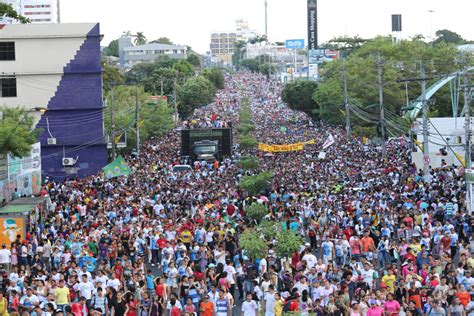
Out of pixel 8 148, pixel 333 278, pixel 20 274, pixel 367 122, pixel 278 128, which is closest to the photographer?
pixel 333 278

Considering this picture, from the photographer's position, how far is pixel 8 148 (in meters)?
46.0

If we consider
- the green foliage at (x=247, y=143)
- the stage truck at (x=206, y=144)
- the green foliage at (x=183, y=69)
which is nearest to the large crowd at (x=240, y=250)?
the stage truck at (x=206, y=144)

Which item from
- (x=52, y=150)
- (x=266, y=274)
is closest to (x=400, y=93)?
(x=52, y=150)

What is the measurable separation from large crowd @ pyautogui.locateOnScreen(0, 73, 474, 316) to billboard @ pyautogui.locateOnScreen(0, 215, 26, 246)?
290mm

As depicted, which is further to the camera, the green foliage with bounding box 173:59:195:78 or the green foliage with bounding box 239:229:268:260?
the green foliage with bounding box 173:59:195:78

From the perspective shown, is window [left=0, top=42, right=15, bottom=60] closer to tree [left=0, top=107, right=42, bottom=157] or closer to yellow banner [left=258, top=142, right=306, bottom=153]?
tree [left=0, top=107, right=42, bottom=157]

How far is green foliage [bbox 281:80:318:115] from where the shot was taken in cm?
11412

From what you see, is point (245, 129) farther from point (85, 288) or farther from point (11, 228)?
point (85, 288)

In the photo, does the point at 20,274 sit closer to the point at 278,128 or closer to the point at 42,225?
the point at 42,225

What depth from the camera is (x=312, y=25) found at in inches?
7598

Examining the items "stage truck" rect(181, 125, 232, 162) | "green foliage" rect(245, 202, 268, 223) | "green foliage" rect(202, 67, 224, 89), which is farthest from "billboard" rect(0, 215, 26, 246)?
"green foliage" rect(202, 67, 224, 89)

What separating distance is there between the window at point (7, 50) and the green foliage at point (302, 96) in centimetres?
5415

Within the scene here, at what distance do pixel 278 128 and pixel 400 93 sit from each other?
13.1 m

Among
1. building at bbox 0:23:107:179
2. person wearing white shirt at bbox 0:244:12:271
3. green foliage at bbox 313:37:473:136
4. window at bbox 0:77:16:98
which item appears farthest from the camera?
green foliage at bbox 313:37:473:136
